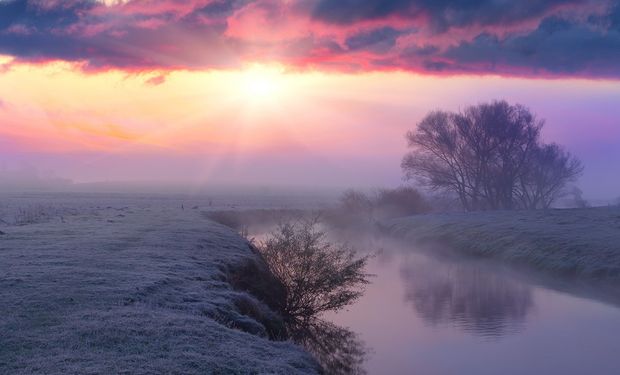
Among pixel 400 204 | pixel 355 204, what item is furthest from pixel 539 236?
pixel 355 204

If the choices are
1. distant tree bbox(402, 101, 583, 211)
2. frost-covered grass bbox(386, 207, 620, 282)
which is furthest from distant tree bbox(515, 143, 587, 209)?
frost-covered grass bbox(386, 207, 620, 282)

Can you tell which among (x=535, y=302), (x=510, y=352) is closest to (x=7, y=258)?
(x=510, y=352)

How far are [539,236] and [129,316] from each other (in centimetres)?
3169

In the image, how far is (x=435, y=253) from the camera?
149ft

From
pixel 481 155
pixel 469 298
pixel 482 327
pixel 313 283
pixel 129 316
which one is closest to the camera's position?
pixel 129 316

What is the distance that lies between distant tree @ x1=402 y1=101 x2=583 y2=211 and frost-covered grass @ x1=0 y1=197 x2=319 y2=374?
51.7 meters

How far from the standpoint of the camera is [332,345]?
1798 centimetres

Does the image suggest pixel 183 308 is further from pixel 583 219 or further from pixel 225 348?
pixel 583 219

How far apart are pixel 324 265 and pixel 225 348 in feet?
31.8

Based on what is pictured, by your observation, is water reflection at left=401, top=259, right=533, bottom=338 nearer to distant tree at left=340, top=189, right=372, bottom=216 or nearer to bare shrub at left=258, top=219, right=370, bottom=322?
bare shrub at left=258, top=219, right=370, bottom=322

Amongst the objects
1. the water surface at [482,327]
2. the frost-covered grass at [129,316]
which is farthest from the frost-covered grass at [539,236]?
the frost-covered grass at [129,316]

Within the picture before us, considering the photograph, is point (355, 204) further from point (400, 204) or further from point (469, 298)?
point (469, 298)

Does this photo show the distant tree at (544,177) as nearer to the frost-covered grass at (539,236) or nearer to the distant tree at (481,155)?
the distant tree at (481,155)

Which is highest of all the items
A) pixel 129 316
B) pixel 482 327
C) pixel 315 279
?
pixel 129 316
